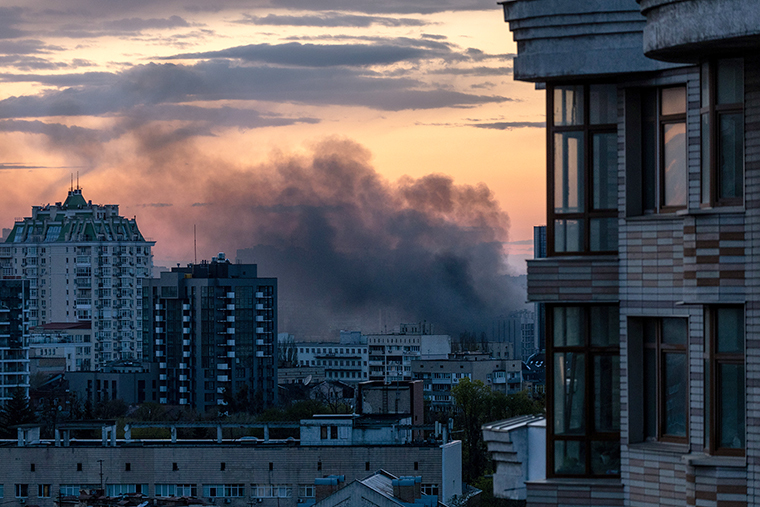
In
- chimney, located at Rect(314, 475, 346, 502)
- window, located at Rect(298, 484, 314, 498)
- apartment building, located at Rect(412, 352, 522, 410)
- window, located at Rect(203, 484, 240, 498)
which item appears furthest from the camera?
apartment building, located at Rect(412, 352, 522, 410)

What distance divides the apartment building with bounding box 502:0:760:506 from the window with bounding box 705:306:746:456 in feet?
0.03

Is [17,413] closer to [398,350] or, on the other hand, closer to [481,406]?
[481,406]

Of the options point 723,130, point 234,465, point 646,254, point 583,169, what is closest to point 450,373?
point 234,465

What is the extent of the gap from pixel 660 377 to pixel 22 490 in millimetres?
46354

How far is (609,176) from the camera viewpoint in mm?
11320

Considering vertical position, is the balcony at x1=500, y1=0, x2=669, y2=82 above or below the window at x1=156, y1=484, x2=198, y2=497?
above

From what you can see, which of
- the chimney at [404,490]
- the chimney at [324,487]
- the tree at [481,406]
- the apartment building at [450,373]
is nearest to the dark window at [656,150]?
the chimney at [404,490]

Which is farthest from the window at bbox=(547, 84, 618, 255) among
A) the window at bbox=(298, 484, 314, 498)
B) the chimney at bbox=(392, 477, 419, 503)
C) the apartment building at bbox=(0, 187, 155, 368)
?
the apartment building at bbox=(0, 187, 155, 368)

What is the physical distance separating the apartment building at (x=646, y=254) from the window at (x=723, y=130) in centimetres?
1

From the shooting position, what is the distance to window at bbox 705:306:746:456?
9.59 metres

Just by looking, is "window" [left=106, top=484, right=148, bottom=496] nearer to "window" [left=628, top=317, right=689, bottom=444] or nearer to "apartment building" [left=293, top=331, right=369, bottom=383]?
"window" [left=628, top=317, right=689, bottom=444]

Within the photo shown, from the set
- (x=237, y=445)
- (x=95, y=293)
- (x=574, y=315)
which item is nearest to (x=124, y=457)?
(x=237, y=445)

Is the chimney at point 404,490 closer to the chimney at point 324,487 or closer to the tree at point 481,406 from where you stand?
the chimney at point 324,487

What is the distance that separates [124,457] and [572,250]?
44.1 metres
